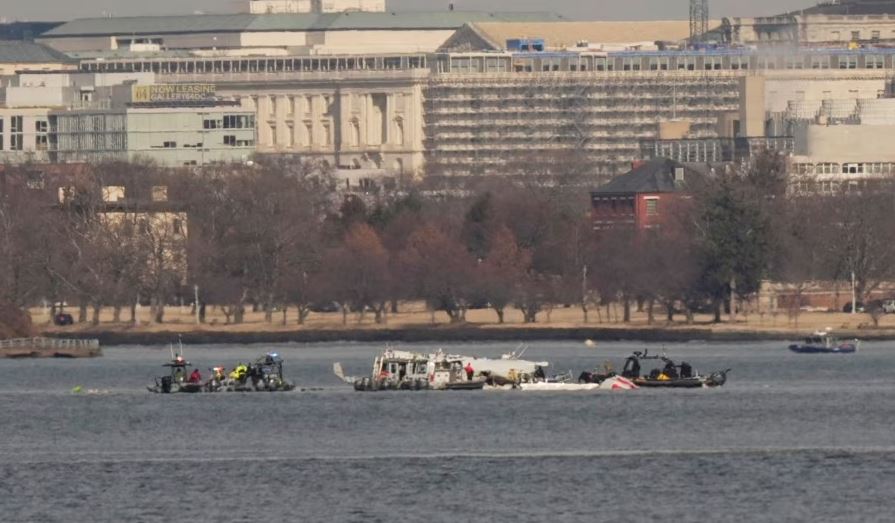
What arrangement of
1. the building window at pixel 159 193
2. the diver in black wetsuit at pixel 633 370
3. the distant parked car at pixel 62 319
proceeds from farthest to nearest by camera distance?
the building window at pixel 159 193 < the distant parked car at pixel 62 319 < the diver in black wetsuit at pixel 633 370

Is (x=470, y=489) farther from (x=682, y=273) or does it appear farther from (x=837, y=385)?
(x=682, y=273)

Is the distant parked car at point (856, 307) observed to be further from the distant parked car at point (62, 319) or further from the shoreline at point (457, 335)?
the distant parked car at point (62, 319)

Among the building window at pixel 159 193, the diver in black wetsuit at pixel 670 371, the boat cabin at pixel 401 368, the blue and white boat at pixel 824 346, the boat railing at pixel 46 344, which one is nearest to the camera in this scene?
the diver in black wetsuit at pixel 670 371

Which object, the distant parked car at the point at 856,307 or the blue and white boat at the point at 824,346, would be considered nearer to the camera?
the blue and white boat at the point at 824,346

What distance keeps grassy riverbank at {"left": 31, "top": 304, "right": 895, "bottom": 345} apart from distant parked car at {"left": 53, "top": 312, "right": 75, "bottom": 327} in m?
0.55

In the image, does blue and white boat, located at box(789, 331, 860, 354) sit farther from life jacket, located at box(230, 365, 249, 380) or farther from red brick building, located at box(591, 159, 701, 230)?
red brick building, located at box(591, 159, 701, 230)

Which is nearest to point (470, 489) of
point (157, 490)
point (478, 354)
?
point (157, 490)

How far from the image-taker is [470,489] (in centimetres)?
8575

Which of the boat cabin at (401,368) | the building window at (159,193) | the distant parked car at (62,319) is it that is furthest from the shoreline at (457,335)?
the boat cabin at (401,368)

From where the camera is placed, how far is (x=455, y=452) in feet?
310

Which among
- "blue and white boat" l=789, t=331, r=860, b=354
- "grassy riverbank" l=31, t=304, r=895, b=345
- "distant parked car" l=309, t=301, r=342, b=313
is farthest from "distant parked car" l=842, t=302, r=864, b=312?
"distant parked car" l=309, t=301, r=342, b=313

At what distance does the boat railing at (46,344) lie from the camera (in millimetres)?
149875

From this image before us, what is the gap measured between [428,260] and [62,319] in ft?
52.1

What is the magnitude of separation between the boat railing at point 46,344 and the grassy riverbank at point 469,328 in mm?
6472
